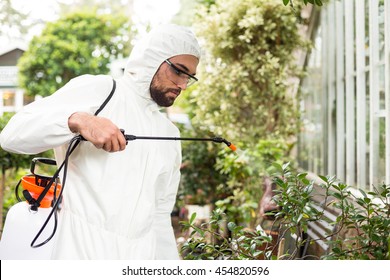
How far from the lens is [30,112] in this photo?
64.2 inches

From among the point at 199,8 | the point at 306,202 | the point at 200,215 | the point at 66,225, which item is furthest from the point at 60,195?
the point at 200,215

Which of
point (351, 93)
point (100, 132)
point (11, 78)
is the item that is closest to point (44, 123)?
point (100, 132)

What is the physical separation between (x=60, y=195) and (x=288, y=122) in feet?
13.8

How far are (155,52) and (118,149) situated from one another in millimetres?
432

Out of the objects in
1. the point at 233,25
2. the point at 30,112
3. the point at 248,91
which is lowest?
the point at 30,112

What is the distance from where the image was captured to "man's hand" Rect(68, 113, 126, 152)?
1.52 metres

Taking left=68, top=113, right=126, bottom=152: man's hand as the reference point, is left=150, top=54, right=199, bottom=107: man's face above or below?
above

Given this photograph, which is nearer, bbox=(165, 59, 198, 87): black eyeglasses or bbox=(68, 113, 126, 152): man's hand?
bbox=(68, 113, 126, 152): man's hand

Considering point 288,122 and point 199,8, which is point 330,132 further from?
point 199,8

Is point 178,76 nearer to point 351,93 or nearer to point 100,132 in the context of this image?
point 100,132

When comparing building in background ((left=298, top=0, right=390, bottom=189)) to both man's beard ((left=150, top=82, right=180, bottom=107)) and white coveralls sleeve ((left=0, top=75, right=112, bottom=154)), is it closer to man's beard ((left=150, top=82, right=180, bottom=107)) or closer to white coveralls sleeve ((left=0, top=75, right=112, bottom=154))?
man's beard ((left=150, top=82, right=180, bottom=107))

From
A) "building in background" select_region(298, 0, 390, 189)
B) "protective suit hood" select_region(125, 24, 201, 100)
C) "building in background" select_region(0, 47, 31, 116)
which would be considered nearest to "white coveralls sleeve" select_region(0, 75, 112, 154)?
"protective suit hood" select_region(125, 24, 201, 100)

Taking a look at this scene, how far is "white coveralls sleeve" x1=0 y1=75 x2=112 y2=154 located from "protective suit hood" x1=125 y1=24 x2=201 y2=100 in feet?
0.72

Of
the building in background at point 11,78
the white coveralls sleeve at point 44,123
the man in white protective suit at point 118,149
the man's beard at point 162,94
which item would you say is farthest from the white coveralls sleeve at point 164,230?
the building in background at point 11,78
